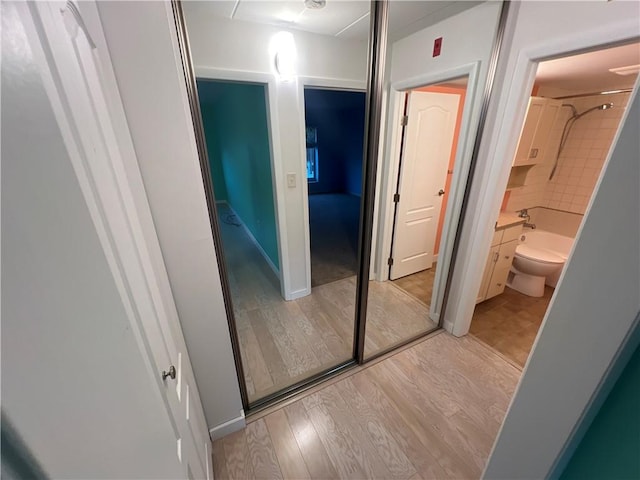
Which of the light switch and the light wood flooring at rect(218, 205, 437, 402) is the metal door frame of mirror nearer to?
the light wood flooring at rect(218, 205, 437, 402)

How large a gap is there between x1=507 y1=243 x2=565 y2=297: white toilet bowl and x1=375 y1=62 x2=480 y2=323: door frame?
114cm

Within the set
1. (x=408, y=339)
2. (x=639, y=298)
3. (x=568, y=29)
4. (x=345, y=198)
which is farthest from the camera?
(x=345, y=198)

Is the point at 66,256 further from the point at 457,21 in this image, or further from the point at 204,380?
the point at 457,21

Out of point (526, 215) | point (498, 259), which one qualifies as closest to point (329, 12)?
point (498, 259)

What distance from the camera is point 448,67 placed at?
1.75m

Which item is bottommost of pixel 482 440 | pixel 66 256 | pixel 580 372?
pixel 482 440

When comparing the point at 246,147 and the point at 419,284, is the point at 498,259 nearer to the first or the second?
the point at 419,284

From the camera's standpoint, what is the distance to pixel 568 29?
3.96 feet

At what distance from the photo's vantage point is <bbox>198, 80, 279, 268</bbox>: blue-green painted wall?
7.78 ft

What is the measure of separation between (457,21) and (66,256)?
2348 mm

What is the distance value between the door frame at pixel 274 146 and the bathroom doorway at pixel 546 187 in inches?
70.7

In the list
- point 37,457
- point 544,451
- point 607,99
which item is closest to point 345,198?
point 607,99

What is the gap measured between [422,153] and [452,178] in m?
0.74

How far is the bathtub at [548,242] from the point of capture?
2.76 metres
